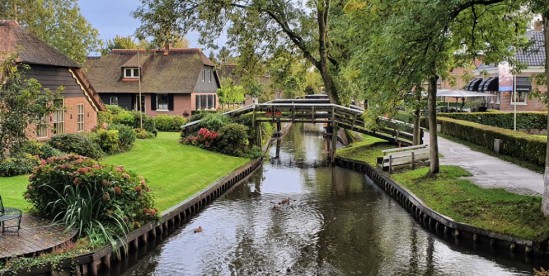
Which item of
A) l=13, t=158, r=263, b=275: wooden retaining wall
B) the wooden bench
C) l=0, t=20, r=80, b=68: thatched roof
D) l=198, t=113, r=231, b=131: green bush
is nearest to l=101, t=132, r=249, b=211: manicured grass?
l=13, t=158, r=263, b=275: wooden retaining wall

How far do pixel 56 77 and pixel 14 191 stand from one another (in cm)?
1027

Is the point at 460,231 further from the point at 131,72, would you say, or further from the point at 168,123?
the point at 131,72

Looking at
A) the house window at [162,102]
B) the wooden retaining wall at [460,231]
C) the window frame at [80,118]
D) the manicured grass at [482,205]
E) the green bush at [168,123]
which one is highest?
the house window at [162,102]

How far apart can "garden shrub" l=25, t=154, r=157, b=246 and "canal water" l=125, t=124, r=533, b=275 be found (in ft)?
4.28

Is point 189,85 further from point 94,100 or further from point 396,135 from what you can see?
point 396,135

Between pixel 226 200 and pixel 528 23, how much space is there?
13.9 m

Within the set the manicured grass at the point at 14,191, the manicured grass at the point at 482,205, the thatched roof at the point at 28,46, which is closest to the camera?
the manicured grass at the point at 482,205

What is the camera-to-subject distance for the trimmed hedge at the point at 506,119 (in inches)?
1649

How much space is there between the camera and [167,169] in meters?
24.2

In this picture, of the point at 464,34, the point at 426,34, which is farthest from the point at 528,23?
the point at 426,34

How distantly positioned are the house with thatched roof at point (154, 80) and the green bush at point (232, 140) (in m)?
17.5

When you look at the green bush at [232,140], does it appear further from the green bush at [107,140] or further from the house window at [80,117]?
the house window at [80,117]

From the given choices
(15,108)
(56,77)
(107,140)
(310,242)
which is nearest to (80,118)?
(107,140)

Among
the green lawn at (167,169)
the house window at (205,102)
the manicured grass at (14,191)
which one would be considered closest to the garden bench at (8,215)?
the manicured grass at (14,191)
